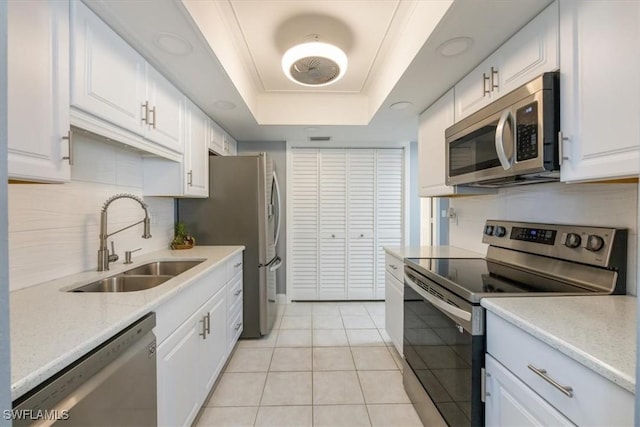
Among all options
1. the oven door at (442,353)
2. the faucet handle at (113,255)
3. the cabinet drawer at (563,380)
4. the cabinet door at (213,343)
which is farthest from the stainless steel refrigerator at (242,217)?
the cabinet drawer at (563,380)

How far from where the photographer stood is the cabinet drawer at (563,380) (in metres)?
0.65

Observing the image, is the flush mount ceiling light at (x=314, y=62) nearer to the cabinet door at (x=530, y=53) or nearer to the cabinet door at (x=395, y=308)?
the cabinet door at (x=530, y=53)

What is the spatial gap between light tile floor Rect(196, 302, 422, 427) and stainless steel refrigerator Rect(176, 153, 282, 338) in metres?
0.38

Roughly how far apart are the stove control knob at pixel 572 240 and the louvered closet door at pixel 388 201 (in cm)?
247

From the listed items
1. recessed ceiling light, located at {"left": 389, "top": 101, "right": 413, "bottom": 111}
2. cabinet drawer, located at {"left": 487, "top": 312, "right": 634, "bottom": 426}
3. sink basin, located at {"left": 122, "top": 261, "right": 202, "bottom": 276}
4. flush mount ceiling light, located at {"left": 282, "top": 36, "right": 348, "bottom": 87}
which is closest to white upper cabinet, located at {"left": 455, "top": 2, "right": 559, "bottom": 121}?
recessed ceiling light, located at {"left": 389, "top": 101, "right": 413, "bottom": 111}

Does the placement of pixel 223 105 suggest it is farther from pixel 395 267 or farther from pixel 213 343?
pixel 395 267

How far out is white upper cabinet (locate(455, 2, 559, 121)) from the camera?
46.4 inches

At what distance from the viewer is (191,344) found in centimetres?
152

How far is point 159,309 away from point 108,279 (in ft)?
1.83

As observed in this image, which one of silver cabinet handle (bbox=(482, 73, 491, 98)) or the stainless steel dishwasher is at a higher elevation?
silver cabinet handle (bbox=(482, 73, 491, 98))

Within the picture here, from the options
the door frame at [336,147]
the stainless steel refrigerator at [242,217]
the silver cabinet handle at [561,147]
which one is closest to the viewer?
the silver cabinet handle at [561,147]

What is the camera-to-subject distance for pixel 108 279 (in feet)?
4.94

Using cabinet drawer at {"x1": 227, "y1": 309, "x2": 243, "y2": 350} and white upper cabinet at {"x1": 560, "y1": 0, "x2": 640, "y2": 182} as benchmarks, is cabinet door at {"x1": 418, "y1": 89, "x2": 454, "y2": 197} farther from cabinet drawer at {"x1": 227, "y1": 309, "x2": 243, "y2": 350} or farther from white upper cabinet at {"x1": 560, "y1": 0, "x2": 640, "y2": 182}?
cabinet drawer at {"x1": 227, "y1": 309, "x2": 243, "y2": 350}

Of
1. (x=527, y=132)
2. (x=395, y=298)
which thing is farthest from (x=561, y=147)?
(x=395, y=298)
